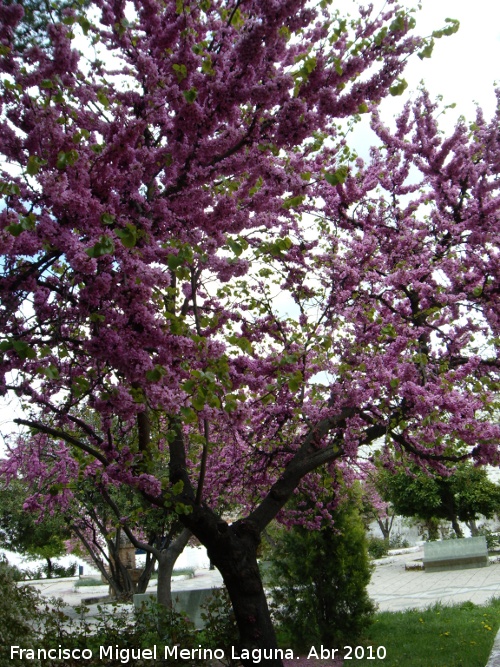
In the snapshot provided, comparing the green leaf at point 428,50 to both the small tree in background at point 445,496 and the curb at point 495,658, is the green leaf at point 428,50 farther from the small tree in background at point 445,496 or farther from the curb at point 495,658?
the small tree in background at point 445,496

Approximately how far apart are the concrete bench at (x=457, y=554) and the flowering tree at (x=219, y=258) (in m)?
13.1

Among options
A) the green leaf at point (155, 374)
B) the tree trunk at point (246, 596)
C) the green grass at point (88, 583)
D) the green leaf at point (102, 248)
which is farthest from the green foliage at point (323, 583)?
the green grass at point (88, 583)

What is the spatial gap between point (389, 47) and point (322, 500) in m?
6.38

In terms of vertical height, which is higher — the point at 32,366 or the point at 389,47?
the point at 389,47

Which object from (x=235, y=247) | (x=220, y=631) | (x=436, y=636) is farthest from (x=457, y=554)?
(x=235, y=247)

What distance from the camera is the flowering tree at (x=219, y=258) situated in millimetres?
3369

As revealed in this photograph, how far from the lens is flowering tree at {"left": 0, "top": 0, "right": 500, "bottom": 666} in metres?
3.37

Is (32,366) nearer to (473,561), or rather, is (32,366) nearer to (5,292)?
(5,292)

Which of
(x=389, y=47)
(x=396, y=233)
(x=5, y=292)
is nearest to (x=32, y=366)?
(x=5, y=292)

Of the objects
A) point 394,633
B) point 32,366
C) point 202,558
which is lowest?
point 202,558

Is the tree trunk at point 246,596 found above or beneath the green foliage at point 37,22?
beneath

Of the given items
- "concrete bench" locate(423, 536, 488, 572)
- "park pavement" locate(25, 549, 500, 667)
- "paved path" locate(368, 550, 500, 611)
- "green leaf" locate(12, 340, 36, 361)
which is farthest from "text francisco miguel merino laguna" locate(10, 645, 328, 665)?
"concrete bench" locate(423, 536, 488, 572)

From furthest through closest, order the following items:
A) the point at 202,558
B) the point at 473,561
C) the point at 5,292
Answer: the point at 202,558, the point at 473,561, the point at 5,292

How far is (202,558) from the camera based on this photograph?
39781 millimetres
